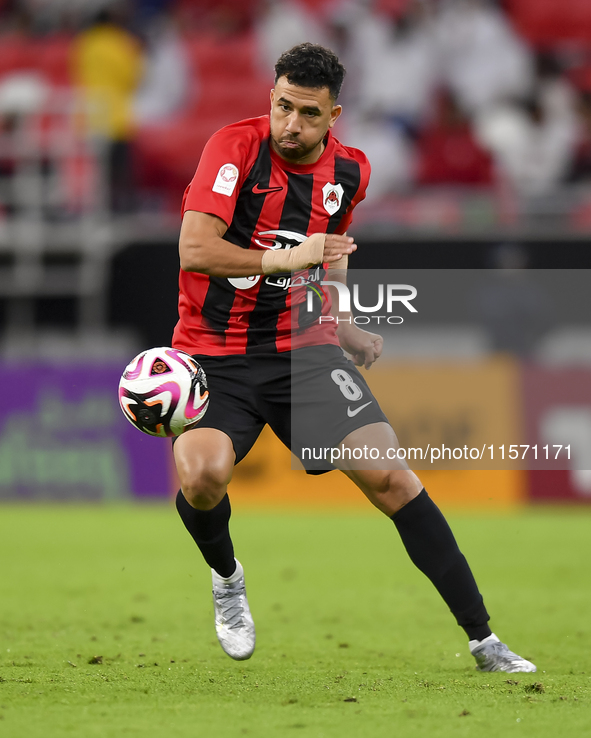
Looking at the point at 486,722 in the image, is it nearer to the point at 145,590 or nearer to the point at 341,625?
the point at 341,625

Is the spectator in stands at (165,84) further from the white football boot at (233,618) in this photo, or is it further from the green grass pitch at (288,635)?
Answer: the white football boot at (233,618)

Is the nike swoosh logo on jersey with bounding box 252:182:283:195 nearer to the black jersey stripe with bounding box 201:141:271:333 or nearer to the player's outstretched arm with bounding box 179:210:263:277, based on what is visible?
the black jersey stripe with bounding box 201:141:271:333

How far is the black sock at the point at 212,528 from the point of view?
4426 millimetres

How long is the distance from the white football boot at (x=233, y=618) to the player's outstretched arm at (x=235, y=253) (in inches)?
49.3

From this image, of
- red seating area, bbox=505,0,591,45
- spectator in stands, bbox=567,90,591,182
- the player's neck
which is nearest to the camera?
the player's neck

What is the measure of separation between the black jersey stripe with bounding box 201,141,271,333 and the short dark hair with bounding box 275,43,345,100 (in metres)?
0.33

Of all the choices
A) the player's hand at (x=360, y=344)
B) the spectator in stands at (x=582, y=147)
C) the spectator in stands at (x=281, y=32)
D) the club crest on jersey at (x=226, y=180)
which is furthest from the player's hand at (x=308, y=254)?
the spectator in stands at (x=281, y=32)

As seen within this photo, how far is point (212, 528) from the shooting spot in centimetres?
445

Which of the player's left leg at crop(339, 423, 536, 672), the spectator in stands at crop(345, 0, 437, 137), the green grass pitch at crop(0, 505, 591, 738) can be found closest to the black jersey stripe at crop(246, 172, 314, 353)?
the player's left leg at crop(339, 423, 536, 672)

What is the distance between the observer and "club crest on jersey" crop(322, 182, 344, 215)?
15.1 ft

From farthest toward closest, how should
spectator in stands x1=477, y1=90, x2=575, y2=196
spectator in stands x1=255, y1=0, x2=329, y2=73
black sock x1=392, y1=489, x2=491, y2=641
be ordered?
spectator in stands x1=255, y1=0, x2=329, y2=73, spectator in stands x1=477, y1=90, x2=575, y2=196, black sock x1=392, y1=489, x2=491, y2=641

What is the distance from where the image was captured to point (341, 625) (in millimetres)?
5496

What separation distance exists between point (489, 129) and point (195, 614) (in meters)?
8.27

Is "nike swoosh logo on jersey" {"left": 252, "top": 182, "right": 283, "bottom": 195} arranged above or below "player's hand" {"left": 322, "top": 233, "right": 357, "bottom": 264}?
above
